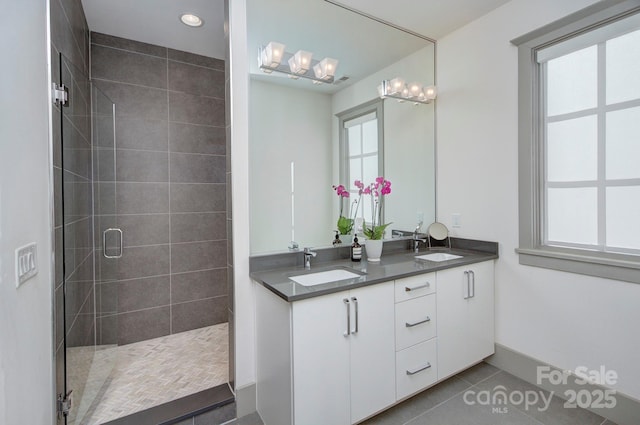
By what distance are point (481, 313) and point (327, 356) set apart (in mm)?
1424

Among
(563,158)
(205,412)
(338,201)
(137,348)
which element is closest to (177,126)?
(338,201)

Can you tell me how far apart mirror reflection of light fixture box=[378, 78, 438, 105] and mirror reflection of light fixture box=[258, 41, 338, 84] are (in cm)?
51

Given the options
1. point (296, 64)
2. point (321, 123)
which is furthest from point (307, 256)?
point (296, 64)

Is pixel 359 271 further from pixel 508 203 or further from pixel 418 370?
pixel 508 203

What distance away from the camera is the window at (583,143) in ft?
5.74

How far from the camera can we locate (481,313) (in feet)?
7.42

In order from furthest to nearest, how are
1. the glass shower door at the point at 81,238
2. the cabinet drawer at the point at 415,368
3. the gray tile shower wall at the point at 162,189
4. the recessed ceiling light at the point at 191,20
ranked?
the gray tile shower wall at the point at 162,189 < the recessed ceiling light at the point at 191,20 < the cabinet drawer at the point at 415,368 < the glass shower door at the point at 81,238

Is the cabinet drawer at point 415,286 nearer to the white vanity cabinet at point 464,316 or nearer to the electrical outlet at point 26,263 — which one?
the white vanity cabinet at point 464,316

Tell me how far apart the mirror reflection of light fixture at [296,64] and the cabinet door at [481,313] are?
182 cm

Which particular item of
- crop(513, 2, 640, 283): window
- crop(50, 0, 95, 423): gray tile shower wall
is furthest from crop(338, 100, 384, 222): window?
crop(50, 0, 95, 423): gray tile shower wall

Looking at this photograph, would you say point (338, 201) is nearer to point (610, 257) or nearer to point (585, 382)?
point (610, 257)

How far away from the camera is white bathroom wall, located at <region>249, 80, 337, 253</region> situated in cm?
200

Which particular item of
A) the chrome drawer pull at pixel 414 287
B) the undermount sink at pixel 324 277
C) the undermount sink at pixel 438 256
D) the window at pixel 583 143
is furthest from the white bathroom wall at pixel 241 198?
the window at pixel 583 143

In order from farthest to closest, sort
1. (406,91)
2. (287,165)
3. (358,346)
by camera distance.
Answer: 1. (406,91)
2. (287,165)
3. (358,346)
